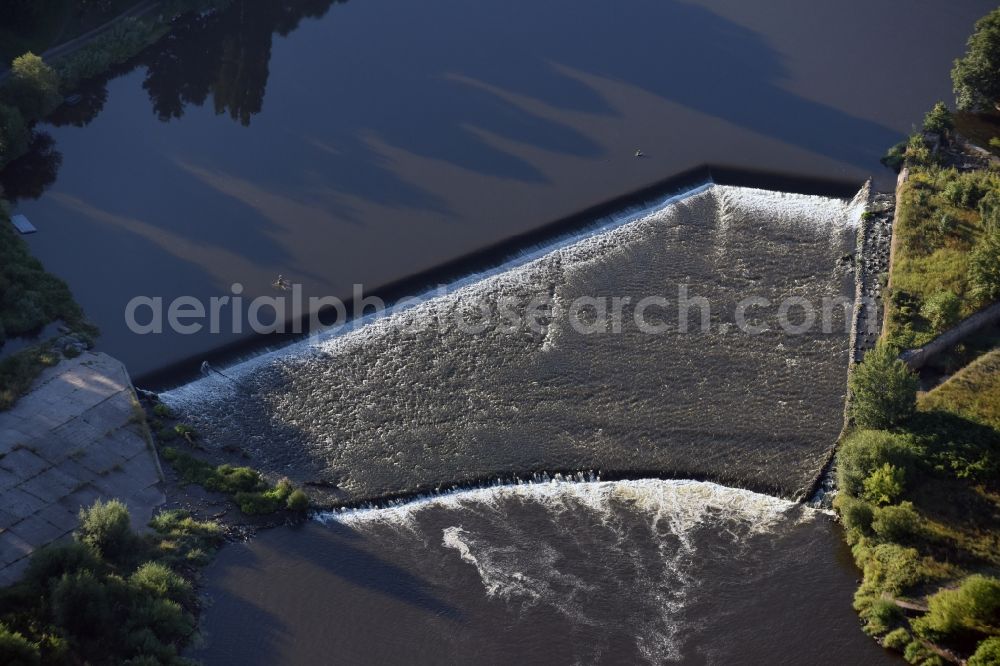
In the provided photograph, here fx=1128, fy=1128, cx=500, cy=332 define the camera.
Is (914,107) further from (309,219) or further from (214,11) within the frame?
(214,11)

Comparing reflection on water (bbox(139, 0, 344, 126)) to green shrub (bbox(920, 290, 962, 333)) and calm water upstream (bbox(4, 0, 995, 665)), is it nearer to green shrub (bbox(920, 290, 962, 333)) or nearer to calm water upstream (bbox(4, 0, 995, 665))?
calm water upstream (bbox(4, 0, 995, 665))

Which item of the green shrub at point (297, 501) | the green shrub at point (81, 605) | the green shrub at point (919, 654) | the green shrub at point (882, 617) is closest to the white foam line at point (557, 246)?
the green shrub at point (297, 501)

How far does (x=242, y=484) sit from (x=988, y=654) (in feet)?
101

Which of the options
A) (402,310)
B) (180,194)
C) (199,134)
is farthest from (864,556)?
(199,134)

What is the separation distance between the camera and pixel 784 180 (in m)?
69.1

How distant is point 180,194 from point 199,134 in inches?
296

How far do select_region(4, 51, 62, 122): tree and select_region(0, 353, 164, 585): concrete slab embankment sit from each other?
25649mm

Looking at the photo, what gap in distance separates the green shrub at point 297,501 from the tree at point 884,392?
2520cm

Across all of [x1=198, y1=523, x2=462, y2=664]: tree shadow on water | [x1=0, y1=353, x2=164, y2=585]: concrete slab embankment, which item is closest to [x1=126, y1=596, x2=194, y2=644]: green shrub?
[x1=198, y1=523, x2=462, y2=664]: tree shadow on water

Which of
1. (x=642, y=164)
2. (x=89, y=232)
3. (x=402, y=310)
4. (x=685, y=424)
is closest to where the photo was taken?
(x=685, y=424)

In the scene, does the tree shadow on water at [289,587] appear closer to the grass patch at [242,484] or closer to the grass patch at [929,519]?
the grass patch at [242,484]

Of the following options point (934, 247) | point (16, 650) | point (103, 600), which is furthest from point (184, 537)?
point (934, 247)

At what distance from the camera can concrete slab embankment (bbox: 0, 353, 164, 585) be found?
46.7 meters

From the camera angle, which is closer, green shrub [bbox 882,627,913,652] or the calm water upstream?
green shrub [bbox 882,627,913,652]
